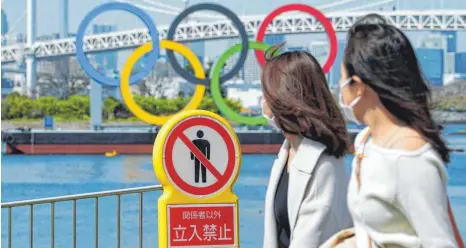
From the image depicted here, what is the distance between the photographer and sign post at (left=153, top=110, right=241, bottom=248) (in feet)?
11.5

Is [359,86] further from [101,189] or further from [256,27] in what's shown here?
[256,27]

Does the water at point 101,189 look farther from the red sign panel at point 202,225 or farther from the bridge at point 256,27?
the bridge at point 256,27

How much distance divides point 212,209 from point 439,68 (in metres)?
65.8

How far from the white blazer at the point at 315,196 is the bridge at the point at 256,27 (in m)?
54.7

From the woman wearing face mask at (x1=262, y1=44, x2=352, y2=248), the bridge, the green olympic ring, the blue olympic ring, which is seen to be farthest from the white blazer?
the bridge

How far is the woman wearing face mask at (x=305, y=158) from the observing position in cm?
236

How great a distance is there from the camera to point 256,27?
61.4m

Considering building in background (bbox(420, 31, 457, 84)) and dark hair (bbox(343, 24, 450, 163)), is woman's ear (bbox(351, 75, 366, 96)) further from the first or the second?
building in background (bbox(420, 31, 457, 84))

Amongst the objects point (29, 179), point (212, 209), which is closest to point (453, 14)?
point (29, 179)

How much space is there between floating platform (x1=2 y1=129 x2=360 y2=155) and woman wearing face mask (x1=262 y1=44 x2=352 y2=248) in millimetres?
42889

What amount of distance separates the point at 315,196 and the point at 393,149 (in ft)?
1.87

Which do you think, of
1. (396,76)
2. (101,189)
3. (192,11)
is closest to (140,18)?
(192,11)

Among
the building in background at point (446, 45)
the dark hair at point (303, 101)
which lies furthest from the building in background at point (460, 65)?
the dark hair at point (303, 101)

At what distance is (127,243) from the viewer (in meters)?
17.9
